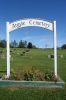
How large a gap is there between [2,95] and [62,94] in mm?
2118

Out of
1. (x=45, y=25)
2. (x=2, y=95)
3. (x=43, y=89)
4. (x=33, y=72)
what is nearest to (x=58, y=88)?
(x=43, y=89)

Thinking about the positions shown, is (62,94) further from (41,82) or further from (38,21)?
(38,21)

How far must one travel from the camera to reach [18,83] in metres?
11.3

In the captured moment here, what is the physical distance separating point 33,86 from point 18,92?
1006mm

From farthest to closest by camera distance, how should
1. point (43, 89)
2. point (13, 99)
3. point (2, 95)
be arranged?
point (43, 89) < point (2, 95) < point (13, 99)

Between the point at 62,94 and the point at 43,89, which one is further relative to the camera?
the point at 43,89

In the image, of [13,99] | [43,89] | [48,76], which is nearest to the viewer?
[13,99]

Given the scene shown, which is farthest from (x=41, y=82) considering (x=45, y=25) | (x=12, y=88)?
(x=45, y=25)

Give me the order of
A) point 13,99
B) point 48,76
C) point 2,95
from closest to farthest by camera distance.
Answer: point 13,99 < point 2,95 < point 48,76

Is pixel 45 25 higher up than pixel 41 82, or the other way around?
pixel 45 25

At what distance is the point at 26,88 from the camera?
437 inches

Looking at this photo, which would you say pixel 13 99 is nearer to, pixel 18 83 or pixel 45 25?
pixel 18 83

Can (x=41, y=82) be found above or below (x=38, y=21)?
below

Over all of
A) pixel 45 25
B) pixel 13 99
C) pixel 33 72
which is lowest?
pixel 13 99
